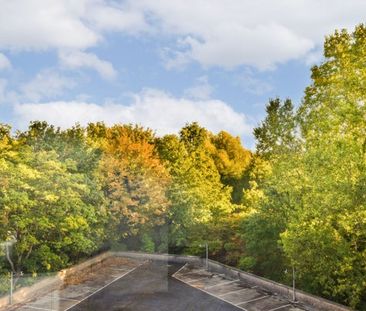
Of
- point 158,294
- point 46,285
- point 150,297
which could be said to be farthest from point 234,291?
point 46,285

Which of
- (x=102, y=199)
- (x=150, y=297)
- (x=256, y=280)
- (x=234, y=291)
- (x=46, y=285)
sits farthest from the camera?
(x=102, y=199)

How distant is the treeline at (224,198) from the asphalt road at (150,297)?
10.4 ft

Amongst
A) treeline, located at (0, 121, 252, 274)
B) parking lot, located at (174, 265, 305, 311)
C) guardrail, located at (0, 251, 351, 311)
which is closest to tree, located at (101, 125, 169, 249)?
treeline, located at (0, 121, 252, 274)

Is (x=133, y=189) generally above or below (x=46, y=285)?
above

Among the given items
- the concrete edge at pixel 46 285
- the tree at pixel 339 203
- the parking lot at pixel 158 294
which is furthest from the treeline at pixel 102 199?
the tree at pixel 339 203

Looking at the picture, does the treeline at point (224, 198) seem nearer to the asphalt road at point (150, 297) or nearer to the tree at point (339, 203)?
the tree at point (339, 203)

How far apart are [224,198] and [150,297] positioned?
24324 millimetres

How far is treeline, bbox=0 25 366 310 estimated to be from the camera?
17781mm

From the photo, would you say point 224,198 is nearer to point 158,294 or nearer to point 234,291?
point 234,291

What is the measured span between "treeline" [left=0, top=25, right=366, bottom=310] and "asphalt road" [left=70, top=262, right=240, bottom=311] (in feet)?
10.4

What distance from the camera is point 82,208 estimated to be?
2539 cm

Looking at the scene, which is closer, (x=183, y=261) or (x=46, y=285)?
(x=46, y=285)

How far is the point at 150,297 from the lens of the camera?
23.2 meters

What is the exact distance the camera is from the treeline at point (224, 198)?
58.3ft
